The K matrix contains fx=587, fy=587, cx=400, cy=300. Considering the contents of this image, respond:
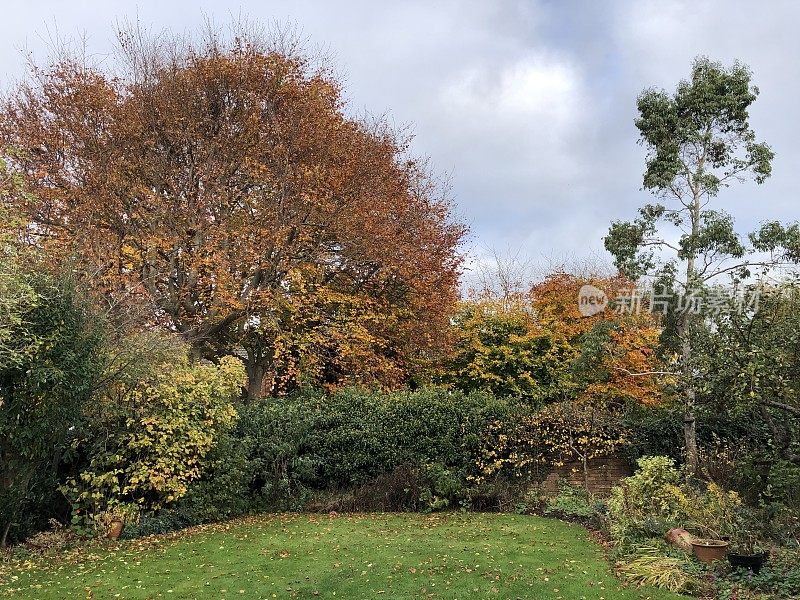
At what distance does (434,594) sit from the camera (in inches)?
265

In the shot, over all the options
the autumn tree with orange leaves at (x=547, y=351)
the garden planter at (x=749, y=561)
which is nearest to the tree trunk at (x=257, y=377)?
the autumn tree with orange leaves at (x=547, y=351)

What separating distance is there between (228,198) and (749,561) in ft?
45.5

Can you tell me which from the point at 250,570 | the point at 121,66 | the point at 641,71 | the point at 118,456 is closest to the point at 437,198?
the point at 641,71

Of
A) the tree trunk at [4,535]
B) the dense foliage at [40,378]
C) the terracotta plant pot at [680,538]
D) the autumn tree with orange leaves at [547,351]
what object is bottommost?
the tree trunk at [4,535]

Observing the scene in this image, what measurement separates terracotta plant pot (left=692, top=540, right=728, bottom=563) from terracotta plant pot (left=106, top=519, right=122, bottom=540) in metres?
8.84

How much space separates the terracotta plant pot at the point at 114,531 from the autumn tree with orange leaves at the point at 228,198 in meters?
5.25

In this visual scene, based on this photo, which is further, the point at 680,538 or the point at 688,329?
the point at 688,329

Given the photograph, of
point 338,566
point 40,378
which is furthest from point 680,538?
point 40,378

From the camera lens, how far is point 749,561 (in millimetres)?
6801

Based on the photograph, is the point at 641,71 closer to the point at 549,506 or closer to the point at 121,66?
the point at 549,506

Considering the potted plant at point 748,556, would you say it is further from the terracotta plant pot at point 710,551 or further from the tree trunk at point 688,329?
the tree trunk at point 688,329

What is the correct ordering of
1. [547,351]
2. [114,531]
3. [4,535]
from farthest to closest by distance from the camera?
[547,351] → [114,531] → [4,535]

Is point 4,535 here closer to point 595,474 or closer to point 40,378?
point 40,378

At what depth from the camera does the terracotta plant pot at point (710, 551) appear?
7.41 meters
